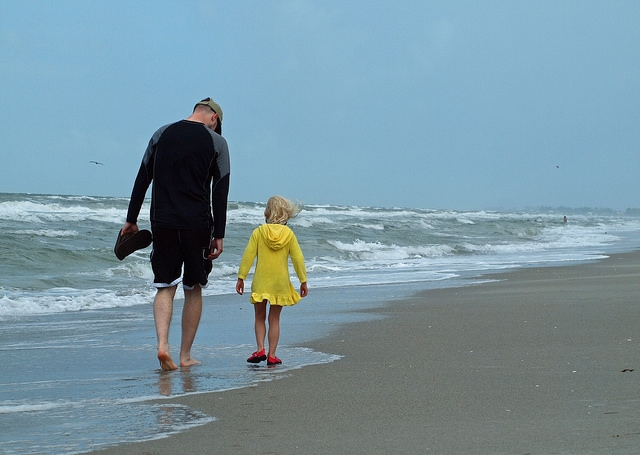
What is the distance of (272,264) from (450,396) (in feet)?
6.53

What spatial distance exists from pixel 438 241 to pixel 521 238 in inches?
242

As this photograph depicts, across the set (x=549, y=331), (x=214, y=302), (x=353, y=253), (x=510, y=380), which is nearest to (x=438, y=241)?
(x=353, y=253)

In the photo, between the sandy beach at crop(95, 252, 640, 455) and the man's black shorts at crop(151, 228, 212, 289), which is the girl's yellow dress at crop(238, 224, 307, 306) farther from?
the sandy beach at crop(95, 252, 640, 455)

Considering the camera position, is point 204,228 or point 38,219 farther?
point 38,219

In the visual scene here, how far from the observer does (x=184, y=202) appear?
4.99 metres

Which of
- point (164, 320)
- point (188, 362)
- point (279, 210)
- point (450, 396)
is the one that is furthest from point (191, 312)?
point (450, 396)

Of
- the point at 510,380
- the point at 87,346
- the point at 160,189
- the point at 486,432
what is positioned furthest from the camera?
the point at 87,346

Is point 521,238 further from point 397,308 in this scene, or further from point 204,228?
point 204,228

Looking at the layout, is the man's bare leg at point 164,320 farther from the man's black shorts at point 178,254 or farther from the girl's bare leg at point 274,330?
the girl's bare leg at point 274,330

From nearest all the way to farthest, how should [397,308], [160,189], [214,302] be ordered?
[160,189], [397,308], [214,302]

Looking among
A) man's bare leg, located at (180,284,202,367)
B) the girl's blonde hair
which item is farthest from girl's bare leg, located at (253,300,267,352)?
the girl's blonde hair

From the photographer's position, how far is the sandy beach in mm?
2947

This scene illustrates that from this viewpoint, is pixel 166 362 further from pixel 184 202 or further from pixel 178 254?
pixel 184 202

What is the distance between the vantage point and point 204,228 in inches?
199
